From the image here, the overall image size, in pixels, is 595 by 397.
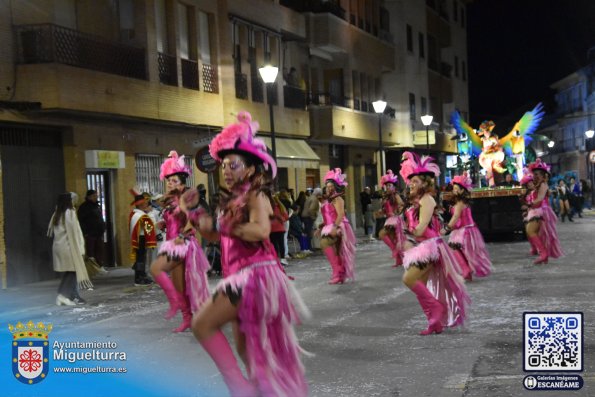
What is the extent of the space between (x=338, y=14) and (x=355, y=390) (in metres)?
28.4

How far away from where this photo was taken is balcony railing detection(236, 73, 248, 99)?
87.5 feet

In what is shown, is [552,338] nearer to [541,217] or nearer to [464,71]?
[541,217]

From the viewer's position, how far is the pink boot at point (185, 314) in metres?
9.94

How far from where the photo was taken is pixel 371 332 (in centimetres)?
943

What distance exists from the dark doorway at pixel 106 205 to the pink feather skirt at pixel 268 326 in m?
15.4

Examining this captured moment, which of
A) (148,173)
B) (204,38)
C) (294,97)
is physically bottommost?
(148,173)

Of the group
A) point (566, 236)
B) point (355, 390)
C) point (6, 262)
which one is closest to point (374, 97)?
point (566, 236)

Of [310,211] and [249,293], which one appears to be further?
[310,211]

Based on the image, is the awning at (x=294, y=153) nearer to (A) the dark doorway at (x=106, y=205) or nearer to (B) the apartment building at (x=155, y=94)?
(B) the apartment building at (x=155, y=94)

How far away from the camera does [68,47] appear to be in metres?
18.8

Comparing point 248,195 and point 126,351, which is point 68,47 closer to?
point 126,351

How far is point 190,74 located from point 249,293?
19.1 meters

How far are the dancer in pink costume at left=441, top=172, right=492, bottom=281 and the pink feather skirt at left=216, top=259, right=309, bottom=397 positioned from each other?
8.74 m

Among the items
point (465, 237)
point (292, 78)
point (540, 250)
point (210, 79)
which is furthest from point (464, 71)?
point (465, 237)
